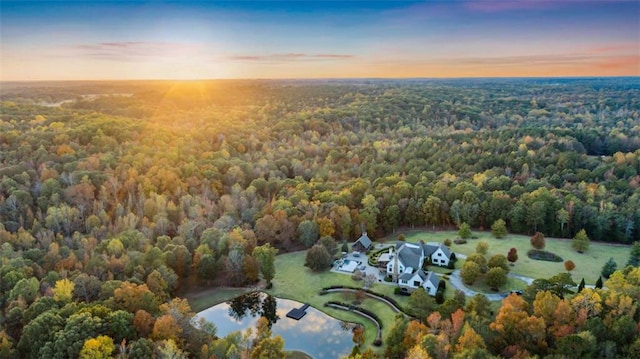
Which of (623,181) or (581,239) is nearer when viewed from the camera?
(581,239)

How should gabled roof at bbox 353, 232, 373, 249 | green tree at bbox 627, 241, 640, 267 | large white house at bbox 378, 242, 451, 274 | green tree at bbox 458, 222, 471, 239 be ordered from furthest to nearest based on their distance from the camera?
green tree at bbox 458, 222, 471, 239
gabled roof at bbox 353, 232, 373, 249
green tree at bbox 627, 241, 640, 267
large white house at bbox 378, 242, 451, 274

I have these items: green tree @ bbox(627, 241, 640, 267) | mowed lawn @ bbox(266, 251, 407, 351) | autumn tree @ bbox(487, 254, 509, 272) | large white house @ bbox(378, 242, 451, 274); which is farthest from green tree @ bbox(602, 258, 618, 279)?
mowed lawn @ bbox(266, 251, 407, 351)

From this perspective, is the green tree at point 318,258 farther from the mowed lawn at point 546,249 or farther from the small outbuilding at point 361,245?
the mowed lawn at point 546,249

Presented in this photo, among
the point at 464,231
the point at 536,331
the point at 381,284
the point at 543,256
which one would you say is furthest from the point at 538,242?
the point at 536,331

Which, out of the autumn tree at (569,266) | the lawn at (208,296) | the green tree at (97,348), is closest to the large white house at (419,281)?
the autumn tree at (569,266)

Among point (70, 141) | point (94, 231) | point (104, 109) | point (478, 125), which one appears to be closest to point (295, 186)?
point (94, 231)

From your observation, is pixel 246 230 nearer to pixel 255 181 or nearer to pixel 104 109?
pixel 255 181

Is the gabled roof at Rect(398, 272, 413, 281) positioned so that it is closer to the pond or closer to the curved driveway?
the curved driveway
